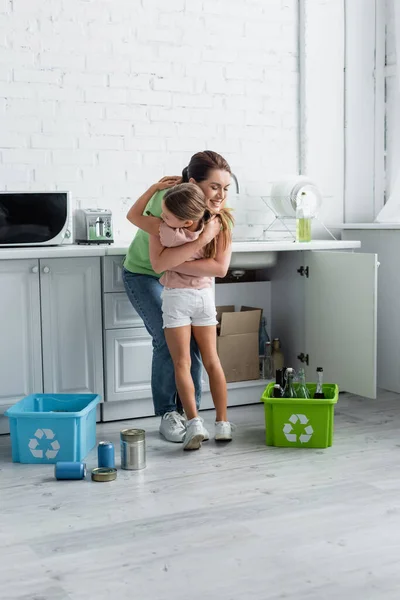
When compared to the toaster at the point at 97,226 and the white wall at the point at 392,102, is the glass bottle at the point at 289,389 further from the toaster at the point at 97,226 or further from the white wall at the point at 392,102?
the white wall at the point at 392,102

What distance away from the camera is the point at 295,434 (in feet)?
Result: 10.3

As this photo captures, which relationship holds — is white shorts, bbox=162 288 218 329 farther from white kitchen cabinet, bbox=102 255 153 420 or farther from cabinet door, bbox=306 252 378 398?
cabinet door, bbox=306 252 378 398

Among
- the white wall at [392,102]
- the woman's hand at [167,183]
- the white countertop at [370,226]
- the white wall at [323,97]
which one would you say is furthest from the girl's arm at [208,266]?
the white wall at [392,102]

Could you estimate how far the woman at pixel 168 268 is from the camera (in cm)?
307

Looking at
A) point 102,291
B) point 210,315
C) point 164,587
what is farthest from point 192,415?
point 164,587

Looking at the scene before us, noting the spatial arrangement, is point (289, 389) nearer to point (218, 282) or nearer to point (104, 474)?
point (104, 474)

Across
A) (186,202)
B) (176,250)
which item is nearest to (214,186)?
(186,202)

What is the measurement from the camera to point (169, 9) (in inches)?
158

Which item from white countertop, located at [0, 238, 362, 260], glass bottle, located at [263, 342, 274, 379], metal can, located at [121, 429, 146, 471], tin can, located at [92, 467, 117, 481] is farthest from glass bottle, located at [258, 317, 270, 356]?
tin can, located at [92, 467, 117, 481]

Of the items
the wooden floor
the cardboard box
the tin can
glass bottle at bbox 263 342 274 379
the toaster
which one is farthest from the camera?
glass bottle at bbox 263 342 274 379

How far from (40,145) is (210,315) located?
1.26 meters

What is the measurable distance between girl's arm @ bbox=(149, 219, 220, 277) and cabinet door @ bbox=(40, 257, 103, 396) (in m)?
0.44

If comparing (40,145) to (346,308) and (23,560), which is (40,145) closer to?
(346,308)

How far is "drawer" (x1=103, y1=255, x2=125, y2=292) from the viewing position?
11.4 feet
